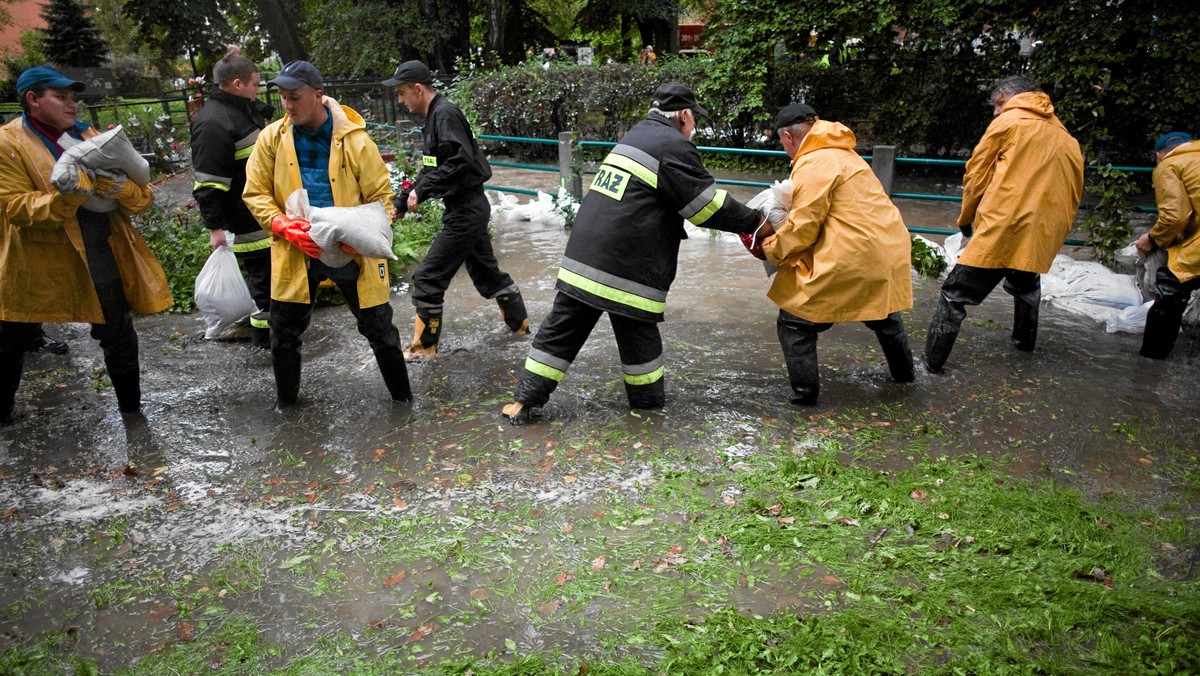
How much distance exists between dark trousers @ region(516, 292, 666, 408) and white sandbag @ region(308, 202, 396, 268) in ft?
3.27

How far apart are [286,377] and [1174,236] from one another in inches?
221

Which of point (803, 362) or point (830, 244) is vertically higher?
point (830, 244)

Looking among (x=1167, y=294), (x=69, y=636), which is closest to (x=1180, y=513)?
(x=1167, y=294)

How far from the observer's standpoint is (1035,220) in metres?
5.17

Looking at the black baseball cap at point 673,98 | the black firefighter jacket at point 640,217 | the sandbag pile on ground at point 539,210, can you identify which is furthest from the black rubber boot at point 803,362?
the sandbag pile on ground at point 539,210

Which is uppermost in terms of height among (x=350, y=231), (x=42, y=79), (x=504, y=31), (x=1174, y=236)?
(x=504, y=31)

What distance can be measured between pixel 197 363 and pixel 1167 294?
6.61 metres

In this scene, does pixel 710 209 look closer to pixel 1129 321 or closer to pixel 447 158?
pixel 447 158

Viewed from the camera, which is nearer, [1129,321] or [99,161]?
[99,161]

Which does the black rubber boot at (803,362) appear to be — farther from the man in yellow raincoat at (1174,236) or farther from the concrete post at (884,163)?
the concrete post at (884,163)

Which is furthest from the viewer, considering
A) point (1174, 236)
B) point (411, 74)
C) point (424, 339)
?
point (424, 339)

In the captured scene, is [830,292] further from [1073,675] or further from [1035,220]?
[1073,675]

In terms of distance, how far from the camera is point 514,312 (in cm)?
643

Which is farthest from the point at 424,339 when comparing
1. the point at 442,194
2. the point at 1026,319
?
the point at 1026,319
